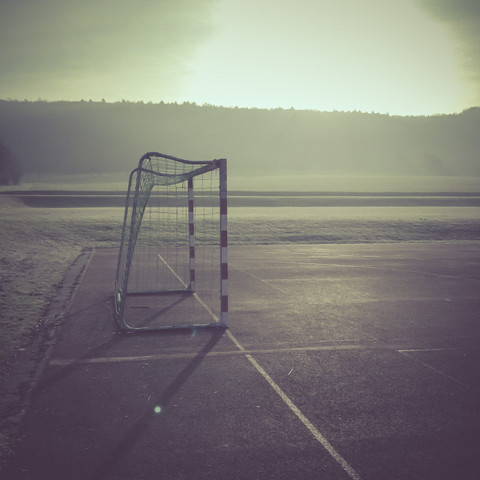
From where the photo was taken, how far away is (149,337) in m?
7.30

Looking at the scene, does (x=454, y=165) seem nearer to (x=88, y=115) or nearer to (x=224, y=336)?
(x=88, y=115)

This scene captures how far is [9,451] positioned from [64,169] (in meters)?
123

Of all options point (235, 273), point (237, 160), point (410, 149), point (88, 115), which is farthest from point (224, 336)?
point (410, 149)

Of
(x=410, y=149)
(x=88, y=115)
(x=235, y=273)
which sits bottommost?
(x=235, y=273)

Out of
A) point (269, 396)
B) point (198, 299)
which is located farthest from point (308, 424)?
point (198, 299)

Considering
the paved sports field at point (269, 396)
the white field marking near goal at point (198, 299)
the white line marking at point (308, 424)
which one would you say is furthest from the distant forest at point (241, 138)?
the white line marking at point (308, 424)

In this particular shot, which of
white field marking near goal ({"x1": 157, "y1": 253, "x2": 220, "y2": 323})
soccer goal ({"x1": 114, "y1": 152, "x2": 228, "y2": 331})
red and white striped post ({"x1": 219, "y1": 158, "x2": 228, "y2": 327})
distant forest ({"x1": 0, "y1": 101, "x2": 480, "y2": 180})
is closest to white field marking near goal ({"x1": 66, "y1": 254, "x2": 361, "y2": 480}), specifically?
red and white striped post ({"x1": 219, "y1": 158, "x2": 228, "y2": 327})

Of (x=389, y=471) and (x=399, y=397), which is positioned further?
(x=399, y=397)

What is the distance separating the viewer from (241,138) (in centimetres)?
15938

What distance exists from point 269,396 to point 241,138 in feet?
522

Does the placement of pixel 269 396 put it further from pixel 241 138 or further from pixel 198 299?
pixel 241 138

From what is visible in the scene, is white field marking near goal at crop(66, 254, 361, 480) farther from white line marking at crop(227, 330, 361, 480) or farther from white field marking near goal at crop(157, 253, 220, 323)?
white field marking near goal at crop(157, 253, 220, 323)

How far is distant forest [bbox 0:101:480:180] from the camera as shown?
132 m

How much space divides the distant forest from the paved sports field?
11389 cm
